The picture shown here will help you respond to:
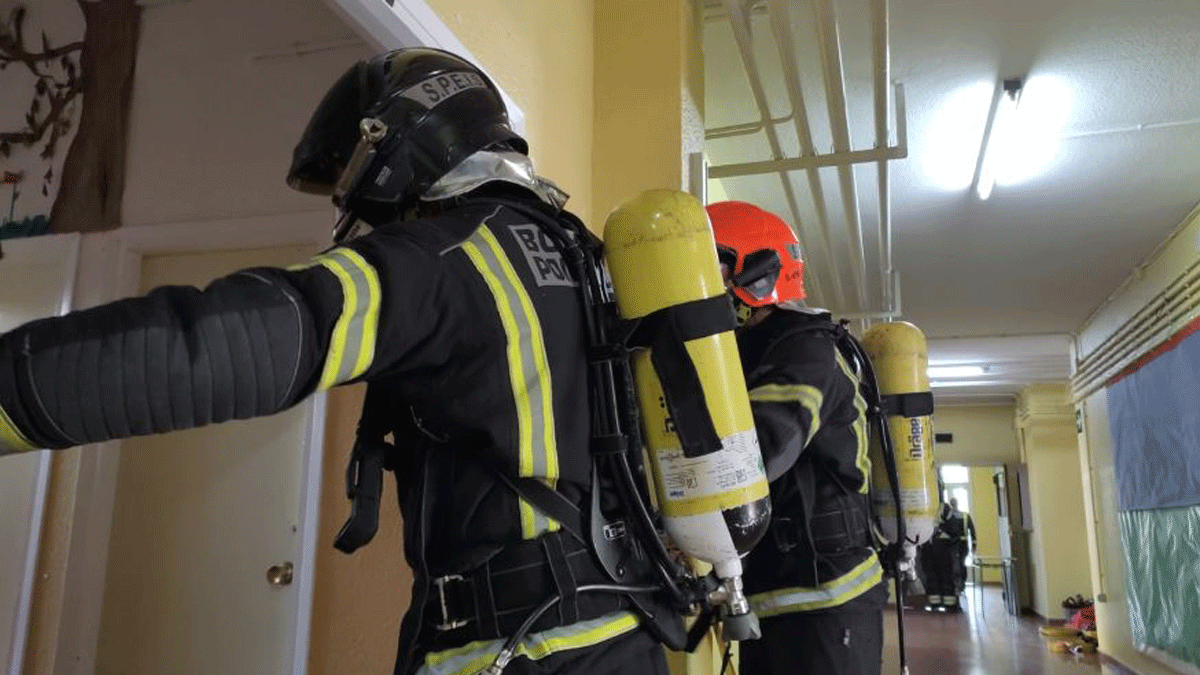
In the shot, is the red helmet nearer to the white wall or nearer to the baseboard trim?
the white wall

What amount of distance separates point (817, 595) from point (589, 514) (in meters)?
1.22

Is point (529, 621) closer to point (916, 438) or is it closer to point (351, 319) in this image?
point (351, 319)

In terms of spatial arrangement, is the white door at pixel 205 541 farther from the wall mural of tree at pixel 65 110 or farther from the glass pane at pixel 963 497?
the glass pane at pixel 963 497

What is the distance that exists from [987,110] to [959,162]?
2.21 feet

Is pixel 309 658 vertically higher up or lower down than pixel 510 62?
lower down

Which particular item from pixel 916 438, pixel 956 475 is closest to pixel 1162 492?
pixel 916 438

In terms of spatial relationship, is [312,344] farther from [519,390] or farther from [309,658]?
[309,658]

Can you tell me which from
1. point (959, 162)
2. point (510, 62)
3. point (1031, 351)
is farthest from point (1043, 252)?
point (510, 62)

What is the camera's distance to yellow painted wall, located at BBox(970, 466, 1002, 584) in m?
17.8

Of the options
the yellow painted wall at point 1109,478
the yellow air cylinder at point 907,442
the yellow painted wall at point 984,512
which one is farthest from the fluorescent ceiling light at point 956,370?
the yellow air cylinder at point 907,442

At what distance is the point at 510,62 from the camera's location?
227 cm

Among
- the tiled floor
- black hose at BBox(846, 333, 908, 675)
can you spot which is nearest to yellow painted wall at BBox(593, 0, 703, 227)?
black hose at BBox(846, 333, 908, 675)

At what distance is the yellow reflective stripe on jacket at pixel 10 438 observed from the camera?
25.1 inches

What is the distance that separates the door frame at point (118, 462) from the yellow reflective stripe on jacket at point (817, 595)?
1135mm
